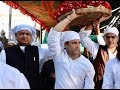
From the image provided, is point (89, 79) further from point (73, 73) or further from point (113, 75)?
point (113, 75)

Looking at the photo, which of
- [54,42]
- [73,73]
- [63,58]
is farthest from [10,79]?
[54,42]

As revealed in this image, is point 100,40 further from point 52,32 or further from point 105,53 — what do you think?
point 52,32

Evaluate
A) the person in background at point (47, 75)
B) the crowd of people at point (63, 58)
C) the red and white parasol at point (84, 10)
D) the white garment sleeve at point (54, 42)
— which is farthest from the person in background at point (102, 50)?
the white garment sleeve at point (54, 42)

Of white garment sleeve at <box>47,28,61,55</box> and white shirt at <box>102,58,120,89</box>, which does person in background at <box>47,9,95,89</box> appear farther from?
white shirt at <box>102,58,120,89</box>

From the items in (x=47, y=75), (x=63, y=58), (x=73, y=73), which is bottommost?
(x=47, y=75)

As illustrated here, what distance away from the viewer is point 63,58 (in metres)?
3.78

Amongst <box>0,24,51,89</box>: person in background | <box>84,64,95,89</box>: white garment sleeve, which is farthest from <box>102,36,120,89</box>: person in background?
<box>0,24,51,89</box>: person in background

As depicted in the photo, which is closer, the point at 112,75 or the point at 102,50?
A: the point at 112,75

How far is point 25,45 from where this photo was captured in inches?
161

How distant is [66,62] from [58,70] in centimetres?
12

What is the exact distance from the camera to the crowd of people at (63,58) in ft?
12.0

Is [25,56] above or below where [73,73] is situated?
above

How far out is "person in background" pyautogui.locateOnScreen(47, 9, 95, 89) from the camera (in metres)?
3.66

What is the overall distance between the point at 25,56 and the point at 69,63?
574 millimetres
